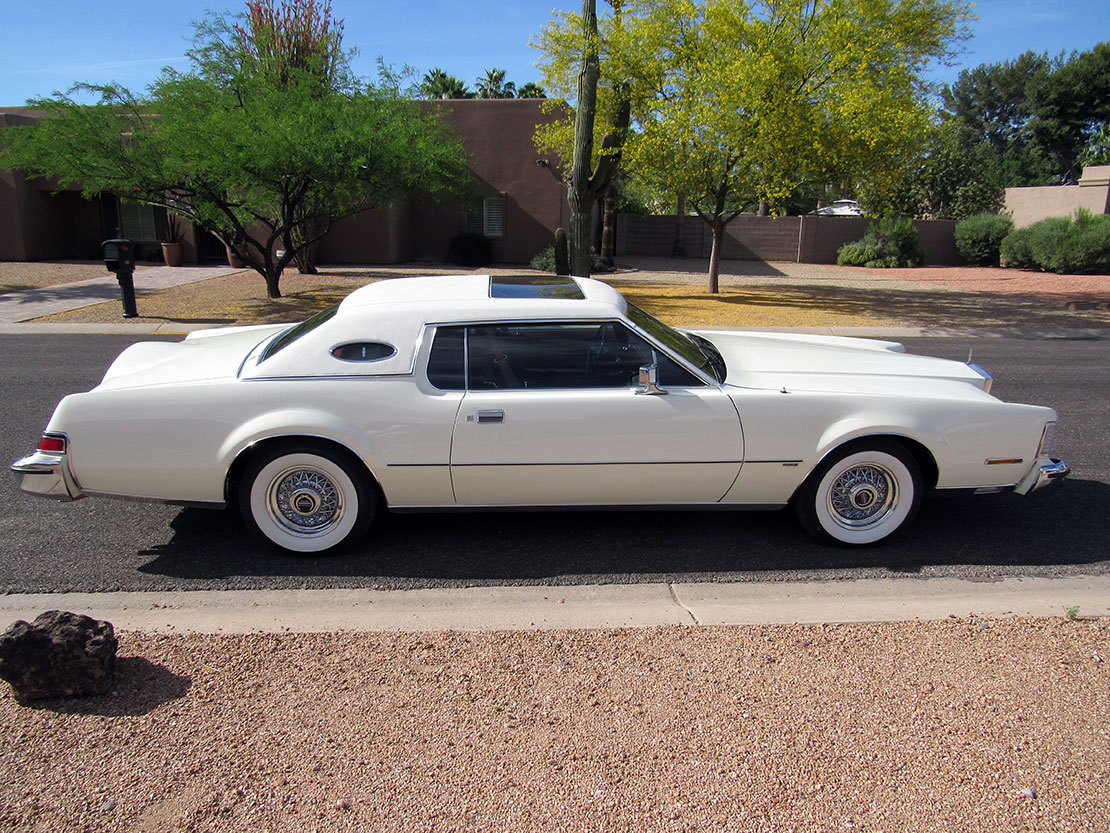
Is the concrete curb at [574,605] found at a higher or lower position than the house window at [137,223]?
lower

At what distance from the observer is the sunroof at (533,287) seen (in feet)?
16.0

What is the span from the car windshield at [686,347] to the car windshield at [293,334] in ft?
5.89

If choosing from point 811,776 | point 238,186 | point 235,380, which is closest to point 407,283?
point 235,380

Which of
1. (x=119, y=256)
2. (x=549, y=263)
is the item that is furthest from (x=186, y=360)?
(x=549, y=263)

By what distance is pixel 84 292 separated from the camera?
18141 millimetres

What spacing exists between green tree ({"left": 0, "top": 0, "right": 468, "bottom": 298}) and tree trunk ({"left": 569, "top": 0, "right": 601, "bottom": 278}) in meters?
2.80

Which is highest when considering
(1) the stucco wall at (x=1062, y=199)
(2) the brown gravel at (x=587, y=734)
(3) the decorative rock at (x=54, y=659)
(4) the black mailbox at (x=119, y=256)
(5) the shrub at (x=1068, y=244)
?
(1) the stucco wall at (x=1062, y=199)

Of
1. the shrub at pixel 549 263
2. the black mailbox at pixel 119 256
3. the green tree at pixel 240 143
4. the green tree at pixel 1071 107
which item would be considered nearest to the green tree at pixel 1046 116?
the green tree at pixel 1071 107

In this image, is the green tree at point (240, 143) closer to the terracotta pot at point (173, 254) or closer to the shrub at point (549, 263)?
the shrub at point (549, 263)

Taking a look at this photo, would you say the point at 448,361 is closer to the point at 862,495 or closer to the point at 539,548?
the point at 539,548

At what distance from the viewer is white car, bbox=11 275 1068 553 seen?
4305 mm

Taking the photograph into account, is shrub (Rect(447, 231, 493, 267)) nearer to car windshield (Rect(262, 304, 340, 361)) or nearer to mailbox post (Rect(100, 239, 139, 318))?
mailbox post (Rect(100, 239, 139, 318))

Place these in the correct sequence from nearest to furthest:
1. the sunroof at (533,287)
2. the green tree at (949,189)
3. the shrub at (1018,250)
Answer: the sunroof at (533,287) < the shrub at (1018,250) < the green tree at (949,189)

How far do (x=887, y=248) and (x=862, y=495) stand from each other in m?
27.9
